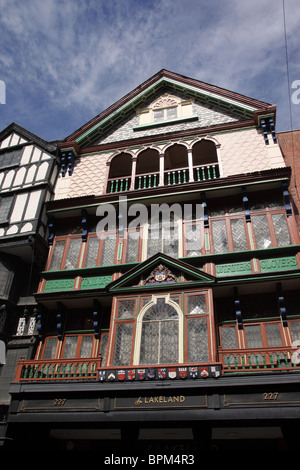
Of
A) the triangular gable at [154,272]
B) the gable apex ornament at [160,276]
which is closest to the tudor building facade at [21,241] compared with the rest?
the triangular gable at [154,272]

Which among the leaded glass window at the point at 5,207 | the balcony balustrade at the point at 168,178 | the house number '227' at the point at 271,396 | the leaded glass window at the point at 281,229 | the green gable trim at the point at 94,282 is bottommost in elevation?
the house number '227' at the point at 271,396

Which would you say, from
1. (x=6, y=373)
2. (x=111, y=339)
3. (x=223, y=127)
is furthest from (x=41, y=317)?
(x=223, y=127)

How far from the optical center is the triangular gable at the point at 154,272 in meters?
14.5

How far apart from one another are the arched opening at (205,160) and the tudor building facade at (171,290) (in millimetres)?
106

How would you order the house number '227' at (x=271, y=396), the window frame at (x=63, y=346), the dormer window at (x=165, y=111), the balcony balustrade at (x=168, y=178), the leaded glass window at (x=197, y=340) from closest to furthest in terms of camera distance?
the house number '227' at (x=271, y=396) < the leaded glass window at (x=197, y=340) < the window frame at (x=63, y=346) < the balcony balustrade at (x=168, y=178) < the dormer window at (x=165, y=111)

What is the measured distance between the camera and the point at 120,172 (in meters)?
21.6

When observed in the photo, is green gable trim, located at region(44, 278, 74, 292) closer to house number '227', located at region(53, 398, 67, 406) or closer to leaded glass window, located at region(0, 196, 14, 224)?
leaded glass window, located at region(0, 196, 14, 224)

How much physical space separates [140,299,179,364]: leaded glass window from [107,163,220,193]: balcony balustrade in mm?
6308

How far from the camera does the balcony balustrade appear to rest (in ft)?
58.7

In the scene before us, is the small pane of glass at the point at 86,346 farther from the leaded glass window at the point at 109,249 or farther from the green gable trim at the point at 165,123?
the green gable trim at the point at 165,123

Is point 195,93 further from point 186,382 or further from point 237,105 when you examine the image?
point 186,382

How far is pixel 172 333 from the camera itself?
13.3 meters

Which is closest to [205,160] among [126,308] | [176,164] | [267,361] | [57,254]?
[176,164]

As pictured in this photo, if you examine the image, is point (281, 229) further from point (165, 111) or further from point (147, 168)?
point (165, 111)
